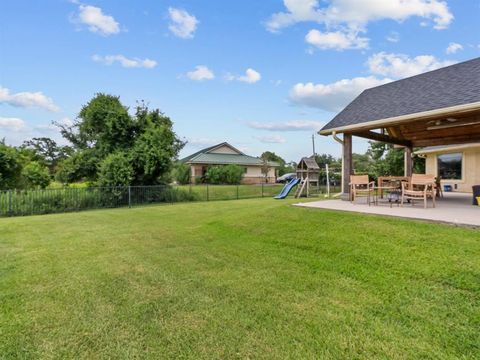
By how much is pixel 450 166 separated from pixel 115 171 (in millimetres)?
17593

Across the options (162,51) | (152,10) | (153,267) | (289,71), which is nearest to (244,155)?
(289,71)

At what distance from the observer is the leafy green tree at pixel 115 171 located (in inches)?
520

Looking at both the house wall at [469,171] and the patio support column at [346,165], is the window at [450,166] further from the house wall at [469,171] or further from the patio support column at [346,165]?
the patio support column at [346,165]

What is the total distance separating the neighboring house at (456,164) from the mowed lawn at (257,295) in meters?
12.1

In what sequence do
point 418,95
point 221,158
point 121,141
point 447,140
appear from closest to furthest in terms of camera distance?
point 418,95 < point 447,140 < point 121,141 < point 221,158

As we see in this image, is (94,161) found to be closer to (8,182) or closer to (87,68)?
(8,182)

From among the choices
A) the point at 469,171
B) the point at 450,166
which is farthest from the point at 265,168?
the point at 469,171

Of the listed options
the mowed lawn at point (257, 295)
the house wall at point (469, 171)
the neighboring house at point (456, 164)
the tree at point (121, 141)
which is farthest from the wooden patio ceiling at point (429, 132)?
the tree at point (121, 141)

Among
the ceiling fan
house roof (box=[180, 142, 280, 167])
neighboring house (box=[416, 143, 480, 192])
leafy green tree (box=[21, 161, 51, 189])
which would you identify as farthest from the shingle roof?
house roof (box=[180, 142, 280, 167])

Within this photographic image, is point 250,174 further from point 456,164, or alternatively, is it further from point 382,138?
point 382,138

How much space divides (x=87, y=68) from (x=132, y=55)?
6.94 ft

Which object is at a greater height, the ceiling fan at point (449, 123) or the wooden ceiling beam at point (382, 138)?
the ceiling fan at point (449, 123)

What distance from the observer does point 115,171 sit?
13266 mm

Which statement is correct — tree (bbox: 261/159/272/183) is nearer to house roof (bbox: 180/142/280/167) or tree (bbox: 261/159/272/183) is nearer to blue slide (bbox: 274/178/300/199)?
house roof (bbox: 180/142/280/167)
